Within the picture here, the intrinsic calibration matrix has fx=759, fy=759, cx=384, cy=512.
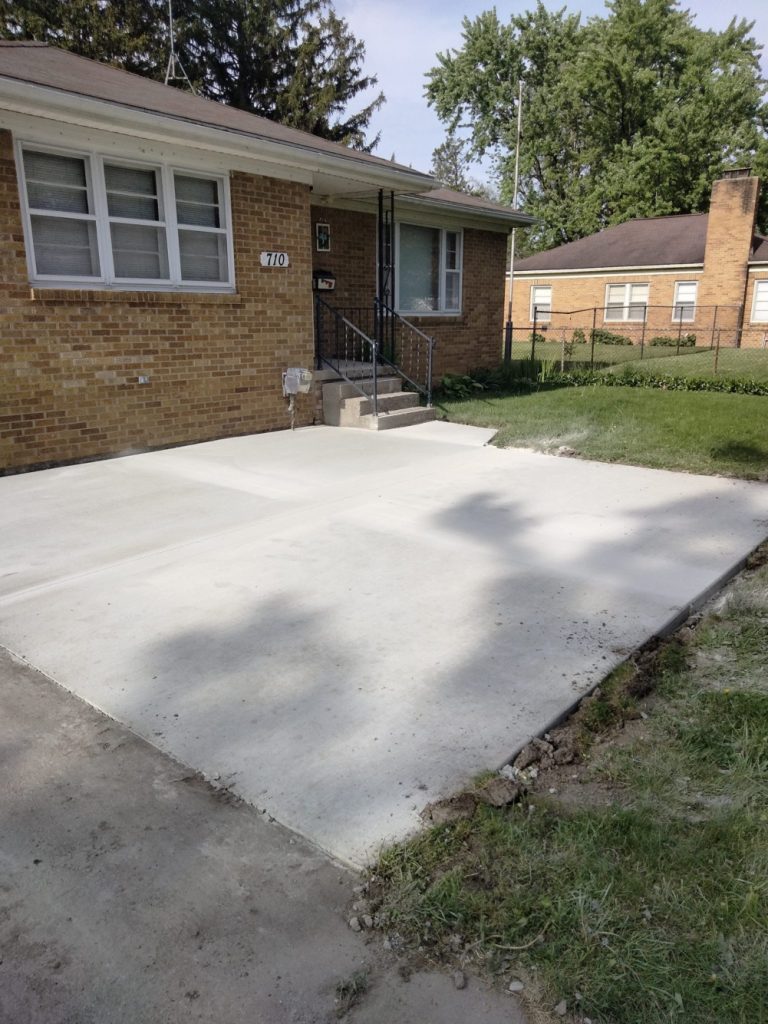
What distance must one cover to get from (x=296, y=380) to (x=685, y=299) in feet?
74.0

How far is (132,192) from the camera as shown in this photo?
322 inches

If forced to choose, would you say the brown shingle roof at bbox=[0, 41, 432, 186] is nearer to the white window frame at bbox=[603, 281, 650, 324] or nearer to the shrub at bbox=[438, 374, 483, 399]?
the shrub at bbox=[438, 374, 483, 399]

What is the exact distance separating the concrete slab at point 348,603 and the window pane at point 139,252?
238 cm

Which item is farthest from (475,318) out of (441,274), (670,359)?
(670,359)

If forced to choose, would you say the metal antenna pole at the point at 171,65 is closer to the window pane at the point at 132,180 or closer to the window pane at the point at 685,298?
the window pane at the point at 132,180

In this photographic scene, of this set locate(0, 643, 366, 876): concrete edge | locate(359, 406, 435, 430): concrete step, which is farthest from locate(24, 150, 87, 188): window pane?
locate(0, 643, 366, 876): concrete edge

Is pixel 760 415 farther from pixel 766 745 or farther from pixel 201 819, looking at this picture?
pixel 201 819

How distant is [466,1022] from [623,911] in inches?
21.3

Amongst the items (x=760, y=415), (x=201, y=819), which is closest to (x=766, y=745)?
(x=201, y=819)

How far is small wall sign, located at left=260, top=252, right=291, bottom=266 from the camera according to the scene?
944 centimetres

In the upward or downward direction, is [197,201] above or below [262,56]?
below

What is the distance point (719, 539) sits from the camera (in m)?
5.45

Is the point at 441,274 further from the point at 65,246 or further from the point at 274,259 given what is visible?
the point at 65,246

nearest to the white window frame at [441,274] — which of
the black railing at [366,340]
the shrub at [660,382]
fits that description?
the black railing at [366,340]
